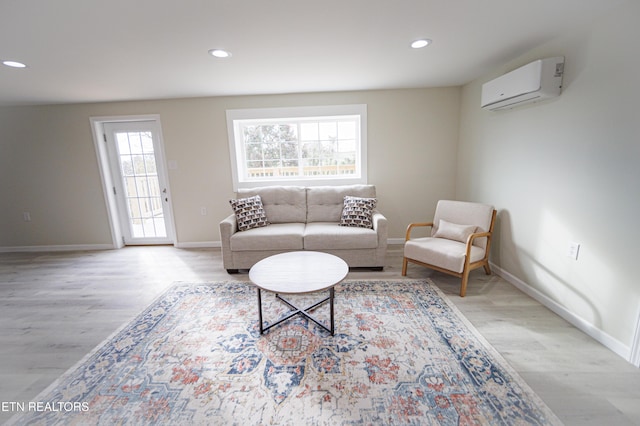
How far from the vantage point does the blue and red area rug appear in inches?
53.5

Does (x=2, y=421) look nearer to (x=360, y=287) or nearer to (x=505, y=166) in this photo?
(x=360, y=287)

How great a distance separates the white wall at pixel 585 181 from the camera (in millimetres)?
1633

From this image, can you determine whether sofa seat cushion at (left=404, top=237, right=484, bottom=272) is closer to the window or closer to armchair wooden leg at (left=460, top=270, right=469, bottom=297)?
armchair wooden leg at (left=460, top=270, right=469, bottom=297)

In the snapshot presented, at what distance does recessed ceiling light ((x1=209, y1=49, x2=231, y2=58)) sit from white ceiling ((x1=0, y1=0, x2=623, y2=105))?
0.18 feet

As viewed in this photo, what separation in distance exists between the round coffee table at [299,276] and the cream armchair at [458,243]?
1.01 metres

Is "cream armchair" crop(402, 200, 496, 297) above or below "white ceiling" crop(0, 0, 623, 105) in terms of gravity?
below

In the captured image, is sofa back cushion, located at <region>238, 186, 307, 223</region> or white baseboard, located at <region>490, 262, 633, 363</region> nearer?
white baseboard, located at <region>490, 262, 633, 363</region>

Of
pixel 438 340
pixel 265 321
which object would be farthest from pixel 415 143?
pixel 265 321

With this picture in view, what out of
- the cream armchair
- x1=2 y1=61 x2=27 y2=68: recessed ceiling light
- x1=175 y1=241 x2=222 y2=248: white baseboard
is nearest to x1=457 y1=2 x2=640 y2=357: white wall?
the cream armchair

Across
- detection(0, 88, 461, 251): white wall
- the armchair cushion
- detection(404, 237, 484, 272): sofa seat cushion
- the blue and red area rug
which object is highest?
detection(0, 88, 461, 251): white wall

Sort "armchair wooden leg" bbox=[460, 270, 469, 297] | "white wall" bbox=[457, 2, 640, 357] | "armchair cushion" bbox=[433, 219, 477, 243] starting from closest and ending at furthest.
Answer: "white wall" bbox=[457, 2, 640, 357], "armchair wooden leg" bbox=[460, 270, 469, 297], "armchair cushion" bbox=[433, 219, 477, 243]

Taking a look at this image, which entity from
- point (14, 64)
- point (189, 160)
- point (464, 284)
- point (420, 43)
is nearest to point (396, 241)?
point (464, 284)

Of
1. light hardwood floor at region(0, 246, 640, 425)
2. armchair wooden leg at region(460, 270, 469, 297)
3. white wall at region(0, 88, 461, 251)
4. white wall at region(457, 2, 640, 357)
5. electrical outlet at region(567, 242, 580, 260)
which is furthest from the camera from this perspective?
white wall at region(0, 88, 461, 251)

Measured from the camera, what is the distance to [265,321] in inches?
84.7
